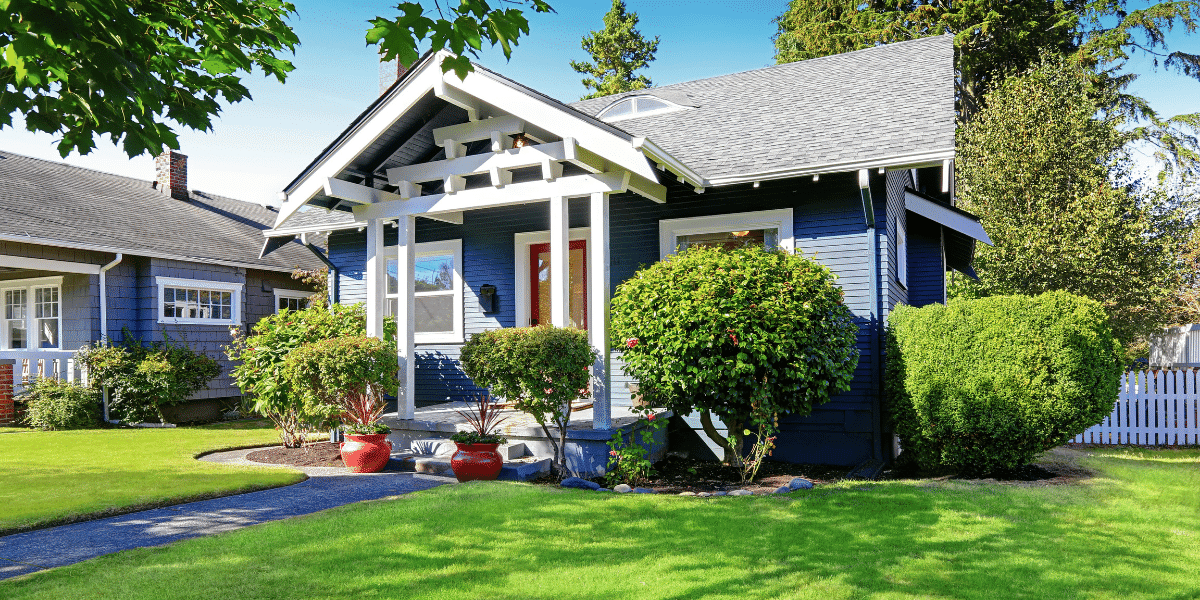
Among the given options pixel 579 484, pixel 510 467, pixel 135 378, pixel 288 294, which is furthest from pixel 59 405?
pixel 579 484

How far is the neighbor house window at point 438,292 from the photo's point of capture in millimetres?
10906

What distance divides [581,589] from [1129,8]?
25603mm

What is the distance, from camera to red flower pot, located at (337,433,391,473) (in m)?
7.83

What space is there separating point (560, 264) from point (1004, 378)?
4.53m

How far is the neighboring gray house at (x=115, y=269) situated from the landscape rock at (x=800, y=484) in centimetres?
1312

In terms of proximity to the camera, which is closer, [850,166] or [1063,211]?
[850,166]

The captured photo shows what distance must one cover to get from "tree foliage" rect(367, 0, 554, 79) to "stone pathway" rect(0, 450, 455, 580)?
12.1 feet

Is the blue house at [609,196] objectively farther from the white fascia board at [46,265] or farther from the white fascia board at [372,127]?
the white fascia board at [46,265]

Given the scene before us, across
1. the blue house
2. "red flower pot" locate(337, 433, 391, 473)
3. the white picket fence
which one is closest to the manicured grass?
"red flower pot" locate(337, 433, 391, 473)

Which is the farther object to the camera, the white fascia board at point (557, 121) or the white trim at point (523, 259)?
the white trim at point (523, 259)

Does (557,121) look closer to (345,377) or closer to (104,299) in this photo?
(345,377)

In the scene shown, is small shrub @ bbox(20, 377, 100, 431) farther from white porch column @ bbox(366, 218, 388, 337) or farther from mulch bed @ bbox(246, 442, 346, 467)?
white porch column @ bbox(366, 218, 388, 337)

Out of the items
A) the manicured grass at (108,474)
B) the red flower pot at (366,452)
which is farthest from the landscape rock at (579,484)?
the manicured grass at (108,474)

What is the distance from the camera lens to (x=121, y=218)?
1566 centimetres
